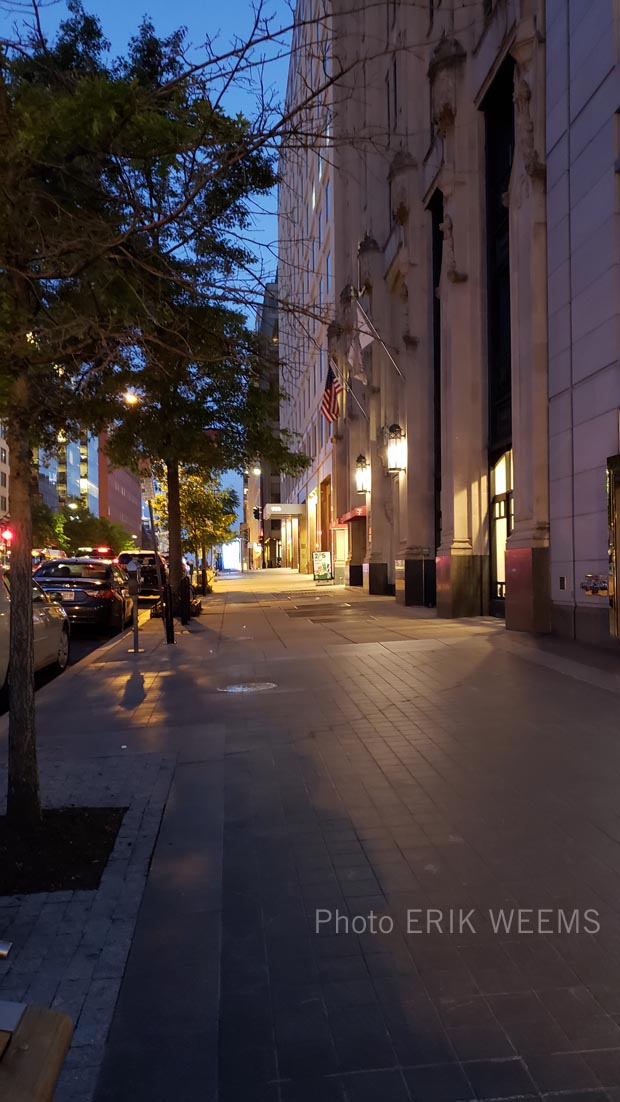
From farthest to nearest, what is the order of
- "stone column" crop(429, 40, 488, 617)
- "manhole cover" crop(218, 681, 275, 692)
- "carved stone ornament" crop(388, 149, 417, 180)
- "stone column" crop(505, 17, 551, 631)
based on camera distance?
"carved stone ornament" crop(388, 149, 417, 180), "stone column" crop(429, 40, 488, 617), "stone column" crop(505, 17, 551, 631), "manhole cover" crop(218, 681, 275, 692)

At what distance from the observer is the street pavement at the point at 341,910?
2633mm

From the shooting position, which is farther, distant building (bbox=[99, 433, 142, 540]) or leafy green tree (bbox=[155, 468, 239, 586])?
distant building (bbox=[99, 433, 142, 540])

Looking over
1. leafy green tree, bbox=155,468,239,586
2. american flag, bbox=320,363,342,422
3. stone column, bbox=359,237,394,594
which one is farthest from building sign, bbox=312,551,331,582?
american flag, bbox=320,363,342,422

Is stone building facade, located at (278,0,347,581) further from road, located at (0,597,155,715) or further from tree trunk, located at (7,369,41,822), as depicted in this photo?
→ road, located at (0,597,155,715)

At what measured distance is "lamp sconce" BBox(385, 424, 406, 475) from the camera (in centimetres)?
2245

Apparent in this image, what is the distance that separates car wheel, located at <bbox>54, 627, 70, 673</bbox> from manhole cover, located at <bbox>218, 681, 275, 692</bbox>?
3.37 m

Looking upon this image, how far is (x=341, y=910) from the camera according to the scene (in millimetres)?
3688

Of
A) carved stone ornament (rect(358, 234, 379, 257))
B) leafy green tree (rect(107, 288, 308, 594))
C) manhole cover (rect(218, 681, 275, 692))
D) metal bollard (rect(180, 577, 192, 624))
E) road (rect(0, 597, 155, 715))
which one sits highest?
carved stone ornament (rect(358, 234, 379, 257))

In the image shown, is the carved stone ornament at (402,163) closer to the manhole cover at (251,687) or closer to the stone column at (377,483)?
the stone column at (377,483)

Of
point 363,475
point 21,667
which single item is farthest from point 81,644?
point 363,475

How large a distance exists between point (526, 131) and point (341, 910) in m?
13.7

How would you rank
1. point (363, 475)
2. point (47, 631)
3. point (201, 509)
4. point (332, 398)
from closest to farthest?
point (47, 631) < point (332, 398) < point (363, 475) < point (201, 509)

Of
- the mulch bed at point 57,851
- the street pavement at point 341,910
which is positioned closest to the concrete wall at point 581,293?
the street pavement at point 341,910

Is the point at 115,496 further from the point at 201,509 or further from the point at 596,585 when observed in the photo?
the point at 596,585
